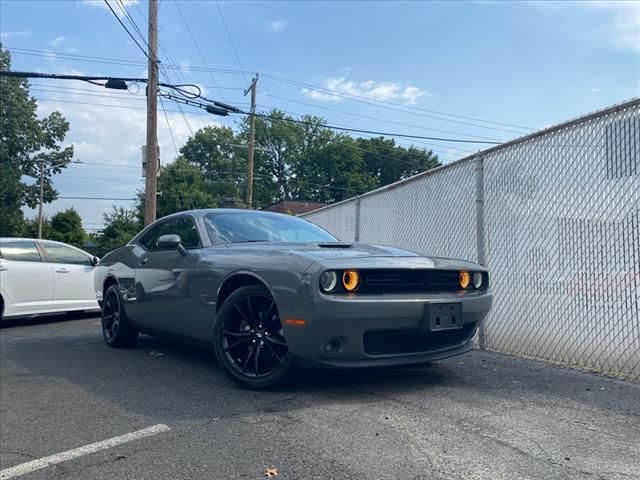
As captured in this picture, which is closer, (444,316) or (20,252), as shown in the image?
(444,316)

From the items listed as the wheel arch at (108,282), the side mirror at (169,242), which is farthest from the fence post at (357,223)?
the side mirror at (169,242)

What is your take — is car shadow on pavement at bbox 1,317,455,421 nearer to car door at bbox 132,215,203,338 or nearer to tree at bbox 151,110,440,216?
car door at bbox 132,215,203,338

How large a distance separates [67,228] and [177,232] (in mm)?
43941

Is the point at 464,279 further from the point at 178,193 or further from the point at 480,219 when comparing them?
the point at 178,193

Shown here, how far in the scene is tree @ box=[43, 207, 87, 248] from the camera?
44.7 m

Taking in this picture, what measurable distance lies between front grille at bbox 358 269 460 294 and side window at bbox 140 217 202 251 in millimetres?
1830

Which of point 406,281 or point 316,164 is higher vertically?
point 316,164

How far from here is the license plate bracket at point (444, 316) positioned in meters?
3.84

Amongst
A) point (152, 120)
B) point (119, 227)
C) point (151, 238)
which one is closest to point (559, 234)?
point (151, 238)

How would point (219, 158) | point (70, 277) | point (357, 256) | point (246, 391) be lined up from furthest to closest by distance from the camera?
point (219, 158) → point (70, 277) → point (246, 391) → point (357, 256)

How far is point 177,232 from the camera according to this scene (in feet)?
18.3

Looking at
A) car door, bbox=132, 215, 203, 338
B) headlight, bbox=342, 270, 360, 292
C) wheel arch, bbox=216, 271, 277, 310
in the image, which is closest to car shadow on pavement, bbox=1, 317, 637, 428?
car door, bbox=132, 215, 203, 338

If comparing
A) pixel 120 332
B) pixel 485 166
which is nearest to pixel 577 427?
pixel 485 166

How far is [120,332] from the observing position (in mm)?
6164
